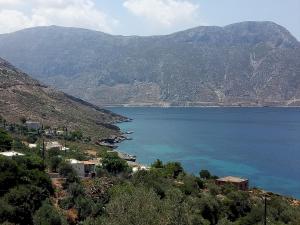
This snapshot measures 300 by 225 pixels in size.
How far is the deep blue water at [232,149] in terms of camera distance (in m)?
92.2

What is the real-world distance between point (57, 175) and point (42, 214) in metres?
→ 15.5

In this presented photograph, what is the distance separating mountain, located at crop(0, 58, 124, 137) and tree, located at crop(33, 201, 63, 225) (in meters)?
75.3

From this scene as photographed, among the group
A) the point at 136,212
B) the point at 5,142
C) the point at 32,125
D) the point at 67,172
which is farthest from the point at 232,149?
the point at 136,212

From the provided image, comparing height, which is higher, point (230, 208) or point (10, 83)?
point (10, 83)

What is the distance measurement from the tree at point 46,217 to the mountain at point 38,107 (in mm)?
75316

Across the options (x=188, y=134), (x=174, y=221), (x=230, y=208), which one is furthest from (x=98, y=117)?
(x=174, y=221)

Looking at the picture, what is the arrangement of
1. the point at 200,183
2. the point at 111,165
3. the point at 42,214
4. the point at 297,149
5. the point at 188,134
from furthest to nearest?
the point at 188,134
the point at 297,149
the point at 111,165
the point at 200,183
the point at 42,214

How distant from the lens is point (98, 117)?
599ft

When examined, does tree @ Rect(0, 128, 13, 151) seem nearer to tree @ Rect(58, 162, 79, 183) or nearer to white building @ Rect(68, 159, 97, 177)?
white building @ Rect(68, 159, 97, 177)

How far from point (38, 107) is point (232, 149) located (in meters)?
52.4

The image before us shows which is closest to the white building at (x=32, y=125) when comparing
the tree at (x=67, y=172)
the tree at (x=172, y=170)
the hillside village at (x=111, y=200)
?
the hillside village at (x=111, y=200)

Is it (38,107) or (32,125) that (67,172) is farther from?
(38,107)

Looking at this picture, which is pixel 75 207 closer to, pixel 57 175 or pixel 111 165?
pixel 57 175

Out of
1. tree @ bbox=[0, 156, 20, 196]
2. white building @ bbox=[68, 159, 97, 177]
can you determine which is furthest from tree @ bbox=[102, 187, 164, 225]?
white building @ bbox=[68, 159, 97, 177]
